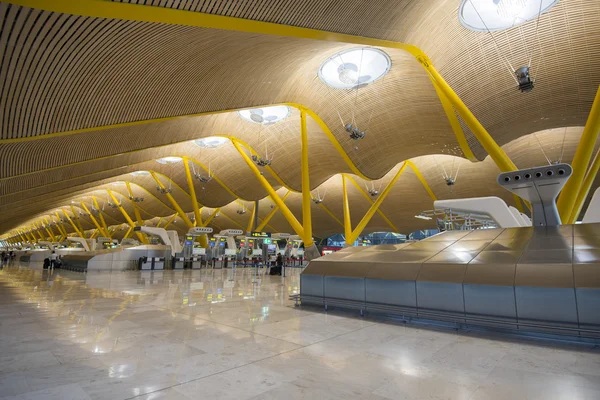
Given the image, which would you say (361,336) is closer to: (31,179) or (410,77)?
(410,77)

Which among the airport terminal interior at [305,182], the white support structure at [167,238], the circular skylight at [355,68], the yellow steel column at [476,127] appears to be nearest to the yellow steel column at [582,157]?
the airport terminal interior at [305,182]

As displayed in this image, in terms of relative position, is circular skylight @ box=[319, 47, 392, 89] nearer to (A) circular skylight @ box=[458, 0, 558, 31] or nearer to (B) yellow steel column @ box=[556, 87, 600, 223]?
(A) circular skylight @ box=[458, 0, 558, 31]

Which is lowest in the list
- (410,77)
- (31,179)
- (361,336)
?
(361,336)

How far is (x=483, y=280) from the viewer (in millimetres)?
6047

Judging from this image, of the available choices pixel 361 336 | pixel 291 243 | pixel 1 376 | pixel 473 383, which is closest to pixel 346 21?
pixel 361 336

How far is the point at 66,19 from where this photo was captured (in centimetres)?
686

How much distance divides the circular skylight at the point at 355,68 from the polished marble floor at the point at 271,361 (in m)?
14.7

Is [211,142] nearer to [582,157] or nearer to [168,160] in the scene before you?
[168,160]

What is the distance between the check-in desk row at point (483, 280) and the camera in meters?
5.21

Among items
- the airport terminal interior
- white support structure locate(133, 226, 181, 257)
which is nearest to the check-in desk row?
the airport terminal interior

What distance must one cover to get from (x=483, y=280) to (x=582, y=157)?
9.98 m

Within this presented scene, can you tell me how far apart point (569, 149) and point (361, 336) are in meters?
29.8

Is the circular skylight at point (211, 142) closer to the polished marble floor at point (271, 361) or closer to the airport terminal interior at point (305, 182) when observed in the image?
the airport terminal interior at point (305, 182)

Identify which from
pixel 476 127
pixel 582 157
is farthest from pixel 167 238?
pixel 582 157
